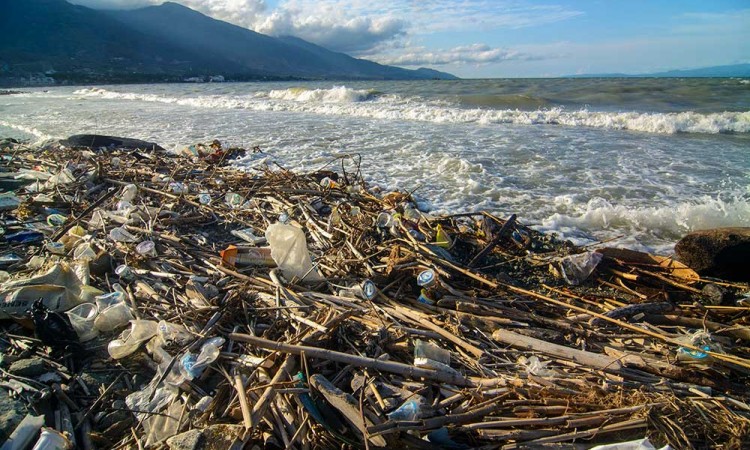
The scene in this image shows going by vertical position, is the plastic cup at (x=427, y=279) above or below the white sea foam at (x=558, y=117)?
below

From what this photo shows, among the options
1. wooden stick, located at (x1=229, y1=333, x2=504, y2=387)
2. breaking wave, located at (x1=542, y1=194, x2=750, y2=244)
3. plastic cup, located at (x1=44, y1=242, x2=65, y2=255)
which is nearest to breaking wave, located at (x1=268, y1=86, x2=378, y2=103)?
breaking wave, located at (x1=542, y1=194, x2=750, y2=244)

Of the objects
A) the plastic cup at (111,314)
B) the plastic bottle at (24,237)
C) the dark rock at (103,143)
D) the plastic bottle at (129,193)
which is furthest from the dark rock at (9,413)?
the dark rock at (103,143)

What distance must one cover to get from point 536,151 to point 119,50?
417ft

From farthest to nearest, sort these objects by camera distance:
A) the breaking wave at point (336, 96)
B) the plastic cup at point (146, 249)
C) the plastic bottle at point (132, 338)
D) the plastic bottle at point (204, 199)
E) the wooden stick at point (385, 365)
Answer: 1. the breaking wave at point (336, 96)
2. the plastic bottle at point (204, 199)
3. the plastic cup at point (146, 249)
4. the plastic bottle at point (132, 338)
5. the wooden stick at point (385, 365)

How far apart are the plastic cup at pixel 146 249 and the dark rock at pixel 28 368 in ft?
5.19

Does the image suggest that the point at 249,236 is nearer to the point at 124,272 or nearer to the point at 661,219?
the point at 124,272

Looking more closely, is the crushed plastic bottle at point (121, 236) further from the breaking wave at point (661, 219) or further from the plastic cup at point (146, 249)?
the breaking wave at point (661, 219)

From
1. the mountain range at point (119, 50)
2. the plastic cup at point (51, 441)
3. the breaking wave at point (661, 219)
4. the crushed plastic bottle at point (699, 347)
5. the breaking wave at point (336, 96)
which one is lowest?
the plastic cup at point (51, 441)

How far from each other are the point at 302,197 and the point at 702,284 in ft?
15.8

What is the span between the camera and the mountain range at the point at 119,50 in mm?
68562

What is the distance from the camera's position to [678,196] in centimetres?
675

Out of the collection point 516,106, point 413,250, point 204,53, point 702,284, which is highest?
point 204,53

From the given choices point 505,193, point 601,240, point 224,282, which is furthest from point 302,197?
point 601,240

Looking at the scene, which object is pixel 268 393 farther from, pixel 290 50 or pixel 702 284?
pixel 290 50
